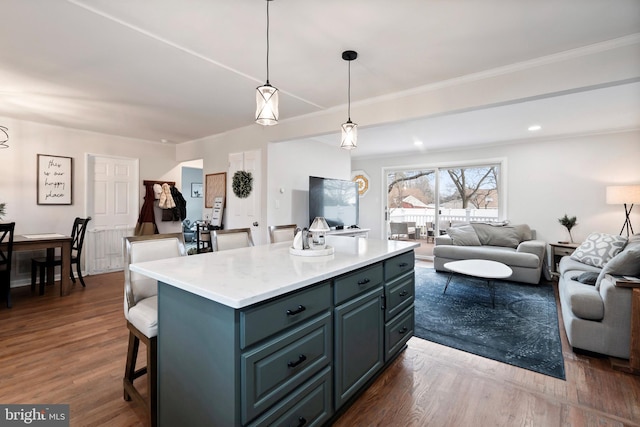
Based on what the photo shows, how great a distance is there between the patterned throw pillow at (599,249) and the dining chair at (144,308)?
4642 mm

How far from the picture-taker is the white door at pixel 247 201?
456cm

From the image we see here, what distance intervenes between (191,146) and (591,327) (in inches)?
244

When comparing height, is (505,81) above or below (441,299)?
above

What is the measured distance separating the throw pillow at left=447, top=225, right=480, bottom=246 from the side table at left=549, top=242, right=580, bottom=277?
1080mm

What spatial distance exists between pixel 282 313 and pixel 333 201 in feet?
13.3

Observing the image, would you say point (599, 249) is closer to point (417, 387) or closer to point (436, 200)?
point (436, 200)

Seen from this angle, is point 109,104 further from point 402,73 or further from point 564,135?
point 564,135

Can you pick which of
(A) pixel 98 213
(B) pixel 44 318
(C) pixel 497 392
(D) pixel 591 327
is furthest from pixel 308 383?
(A) pixel 98 213

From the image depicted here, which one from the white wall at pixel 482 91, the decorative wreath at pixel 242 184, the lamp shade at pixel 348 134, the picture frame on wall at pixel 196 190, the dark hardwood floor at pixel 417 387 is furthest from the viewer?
the picture frame on wall at pixel 196 190

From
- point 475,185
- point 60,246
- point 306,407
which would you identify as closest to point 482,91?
point 306,407

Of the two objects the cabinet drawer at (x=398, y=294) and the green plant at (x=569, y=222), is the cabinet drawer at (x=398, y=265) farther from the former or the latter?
the green plant at (x=569, y=222)

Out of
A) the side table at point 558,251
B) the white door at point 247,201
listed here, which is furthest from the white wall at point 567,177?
the white door at point 247,201

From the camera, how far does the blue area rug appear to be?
2458 millimetres

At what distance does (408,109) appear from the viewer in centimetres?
316
